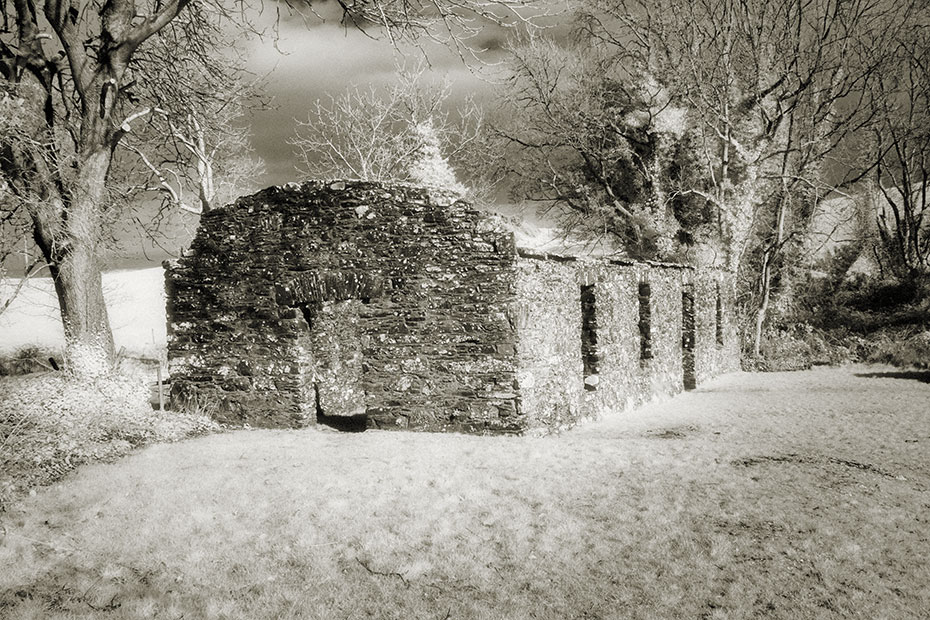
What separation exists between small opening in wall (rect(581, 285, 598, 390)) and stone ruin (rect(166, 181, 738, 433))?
49cm

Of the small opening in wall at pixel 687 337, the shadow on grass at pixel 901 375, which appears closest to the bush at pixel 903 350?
the shadow on grass at pixel 901 375

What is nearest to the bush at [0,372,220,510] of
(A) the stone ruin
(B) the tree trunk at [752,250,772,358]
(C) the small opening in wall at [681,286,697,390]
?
(A) the stone ruin

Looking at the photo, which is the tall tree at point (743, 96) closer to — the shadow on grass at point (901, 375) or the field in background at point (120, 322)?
the shadow on grass at point (901, 375)

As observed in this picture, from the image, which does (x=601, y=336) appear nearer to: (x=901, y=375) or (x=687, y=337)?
(x=687, y=337)

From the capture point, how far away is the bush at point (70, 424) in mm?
6398

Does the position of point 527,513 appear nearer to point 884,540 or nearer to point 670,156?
point 884,540

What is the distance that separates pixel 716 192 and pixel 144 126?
1662cm

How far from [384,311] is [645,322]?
266 inches

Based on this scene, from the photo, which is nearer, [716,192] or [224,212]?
[224,212]

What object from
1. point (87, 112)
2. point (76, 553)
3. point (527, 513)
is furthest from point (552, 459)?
point (87, 112)

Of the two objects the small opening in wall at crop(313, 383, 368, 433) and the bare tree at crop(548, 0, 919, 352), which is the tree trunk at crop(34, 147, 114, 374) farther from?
the bare tree at crop(548, 0, 919, 352)

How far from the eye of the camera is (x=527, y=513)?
552 cm

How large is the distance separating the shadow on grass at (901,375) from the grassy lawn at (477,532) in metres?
8.43

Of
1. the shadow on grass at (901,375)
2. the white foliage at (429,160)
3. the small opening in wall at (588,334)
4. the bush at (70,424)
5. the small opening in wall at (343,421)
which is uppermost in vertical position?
the white foliage at (429,160)
